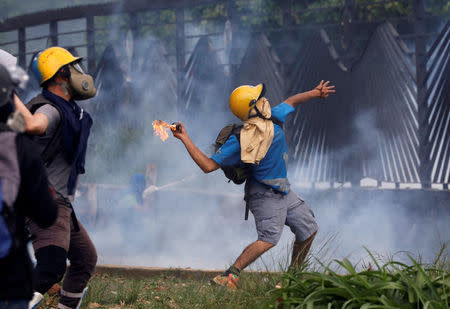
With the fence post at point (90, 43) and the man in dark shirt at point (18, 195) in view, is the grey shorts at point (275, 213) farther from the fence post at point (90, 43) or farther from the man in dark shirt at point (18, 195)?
the fence post at point (90, 43)

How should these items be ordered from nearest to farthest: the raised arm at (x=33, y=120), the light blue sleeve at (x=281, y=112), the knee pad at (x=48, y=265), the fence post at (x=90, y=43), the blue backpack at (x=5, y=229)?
the blue backpack at (x=5, y=229) < the raised arm at (x=33, y=120) < the knee pad at (x=48, y=265) < the light blue sleeve at (x=281, y=112) < the fence post at (x=90, y=43)

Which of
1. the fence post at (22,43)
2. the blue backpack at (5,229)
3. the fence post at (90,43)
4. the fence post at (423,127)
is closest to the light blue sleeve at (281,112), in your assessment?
the blue backpack at (5,229)

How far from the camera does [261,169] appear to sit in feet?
13.8

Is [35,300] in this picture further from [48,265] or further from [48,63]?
[48,63]

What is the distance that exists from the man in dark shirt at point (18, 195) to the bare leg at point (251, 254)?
6.74 ft

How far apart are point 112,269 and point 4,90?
12.2ft

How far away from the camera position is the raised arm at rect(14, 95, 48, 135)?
8.68 ft

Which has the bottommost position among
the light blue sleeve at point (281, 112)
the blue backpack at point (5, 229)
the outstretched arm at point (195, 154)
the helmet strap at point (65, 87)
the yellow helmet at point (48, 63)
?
the blue backpack at point (5, 229)

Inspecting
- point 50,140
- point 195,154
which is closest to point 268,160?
point 195,154

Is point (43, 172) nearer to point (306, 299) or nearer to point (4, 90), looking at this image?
point (4, 90)

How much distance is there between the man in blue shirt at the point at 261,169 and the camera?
4047mm

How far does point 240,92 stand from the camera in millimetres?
4242

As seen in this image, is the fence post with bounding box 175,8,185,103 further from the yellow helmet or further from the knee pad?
the knee pad

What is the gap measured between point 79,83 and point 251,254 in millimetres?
1683
